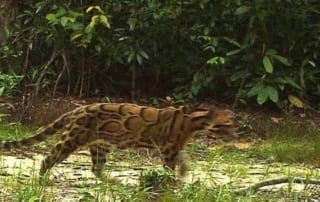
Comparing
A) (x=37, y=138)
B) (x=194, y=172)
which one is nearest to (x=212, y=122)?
(x=194, y=172)

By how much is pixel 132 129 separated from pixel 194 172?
68cm

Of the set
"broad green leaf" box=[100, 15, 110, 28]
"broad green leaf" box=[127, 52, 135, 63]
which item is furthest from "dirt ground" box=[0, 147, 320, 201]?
"broad green leaf" box=[127, 52, 135, 63]

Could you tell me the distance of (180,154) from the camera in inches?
257

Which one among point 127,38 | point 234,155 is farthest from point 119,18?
point 234,155

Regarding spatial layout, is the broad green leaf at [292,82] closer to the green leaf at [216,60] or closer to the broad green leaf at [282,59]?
the broad green leaf at [282,59]

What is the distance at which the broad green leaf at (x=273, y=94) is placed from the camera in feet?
33.3

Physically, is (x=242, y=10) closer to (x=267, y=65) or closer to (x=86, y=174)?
(x=267, y=65)

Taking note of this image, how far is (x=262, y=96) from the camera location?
10211 mm

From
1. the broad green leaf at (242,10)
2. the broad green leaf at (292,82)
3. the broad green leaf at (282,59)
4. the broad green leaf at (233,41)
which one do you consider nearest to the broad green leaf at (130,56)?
the broad green leaf at (233,41)

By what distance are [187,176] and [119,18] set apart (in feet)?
17.4

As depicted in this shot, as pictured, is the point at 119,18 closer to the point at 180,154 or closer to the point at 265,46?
the point at 265,46

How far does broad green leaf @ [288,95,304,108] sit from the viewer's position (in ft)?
34.9

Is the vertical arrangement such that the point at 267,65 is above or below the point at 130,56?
below

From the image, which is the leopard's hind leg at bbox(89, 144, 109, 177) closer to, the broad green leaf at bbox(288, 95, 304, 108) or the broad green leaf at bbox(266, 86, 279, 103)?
the broad green leaf at bbox(266, 86, 279, 103)
